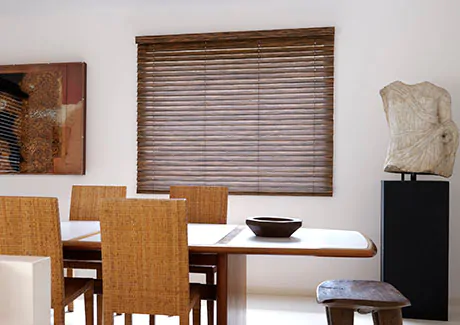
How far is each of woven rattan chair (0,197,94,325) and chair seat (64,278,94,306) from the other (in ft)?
0.36

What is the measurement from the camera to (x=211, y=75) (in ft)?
13.4

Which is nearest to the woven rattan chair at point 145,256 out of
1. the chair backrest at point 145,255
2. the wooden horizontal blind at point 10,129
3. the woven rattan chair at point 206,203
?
the chair backrest at point 145,255

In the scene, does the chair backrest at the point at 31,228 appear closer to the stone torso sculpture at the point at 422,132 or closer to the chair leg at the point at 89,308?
the chair leg at the point at 89,308

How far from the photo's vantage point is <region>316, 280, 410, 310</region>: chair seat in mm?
1957

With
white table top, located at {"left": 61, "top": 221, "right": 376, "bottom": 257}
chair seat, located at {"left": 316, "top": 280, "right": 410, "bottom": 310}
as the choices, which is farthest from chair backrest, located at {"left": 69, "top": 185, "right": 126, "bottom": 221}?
chair seat, located at {"left": 316, "top": 280, "right": 410, "bottom": 310}

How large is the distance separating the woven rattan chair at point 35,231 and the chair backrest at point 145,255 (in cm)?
28

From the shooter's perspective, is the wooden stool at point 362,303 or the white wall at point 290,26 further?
the white wall at point 290,26

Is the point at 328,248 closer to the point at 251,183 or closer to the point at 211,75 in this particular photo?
the point at 251,183

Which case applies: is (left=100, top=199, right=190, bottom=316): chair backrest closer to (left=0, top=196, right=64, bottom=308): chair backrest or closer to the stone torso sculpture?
(left=0, top=196, right=64, bottom=308): chair backrest

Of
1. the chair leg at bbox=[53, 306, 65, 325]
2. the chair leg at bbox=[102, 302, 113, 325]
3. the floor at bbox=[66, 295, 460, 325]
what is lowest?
the floor at bbox=[66, 295, 460, 325]

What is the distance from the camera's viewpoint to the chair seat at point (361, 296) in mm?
1957

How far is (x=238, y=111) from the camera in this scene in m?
4.03

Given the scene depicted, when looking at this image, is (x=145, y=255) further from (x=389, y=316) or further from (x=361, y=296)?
(x=389, y=316)

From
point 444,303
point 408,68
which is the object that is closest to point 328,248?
point 444,303
